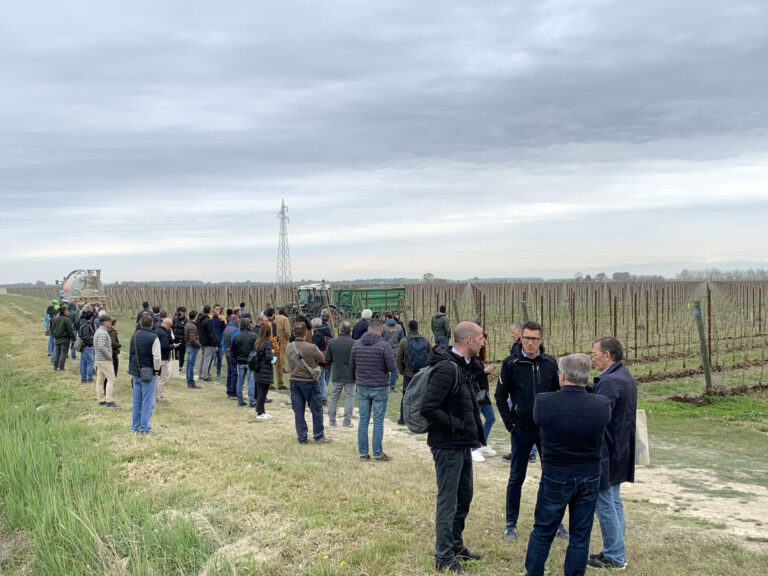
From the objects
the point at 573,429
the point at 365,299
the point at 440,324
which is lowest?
the point at 573,429

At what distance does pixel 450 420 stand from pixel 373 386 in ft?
11.7

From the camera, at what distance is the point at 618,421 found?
15.0 ft

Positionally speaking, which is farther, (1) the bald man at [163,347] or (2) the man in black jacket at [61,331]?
(2) the man in black jacket at [61,331]

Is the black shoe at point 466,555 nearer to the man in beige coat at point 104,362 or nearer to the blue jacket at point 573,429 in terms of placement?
the blue jacket at point 573,429

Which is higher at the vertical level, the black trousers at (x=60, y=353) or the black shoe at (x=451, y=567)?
the black trousers at (x=60, y=353)

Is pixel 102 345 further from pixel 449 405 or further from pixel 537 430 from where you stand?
pixel 537 430

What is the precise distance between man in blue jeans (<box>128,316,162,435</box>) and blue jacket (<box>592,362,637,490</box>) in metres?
6.44

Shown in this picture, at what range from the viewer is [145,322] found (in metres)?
9.17

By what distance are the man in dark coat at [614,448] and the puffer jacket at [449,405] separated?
3.11 feet

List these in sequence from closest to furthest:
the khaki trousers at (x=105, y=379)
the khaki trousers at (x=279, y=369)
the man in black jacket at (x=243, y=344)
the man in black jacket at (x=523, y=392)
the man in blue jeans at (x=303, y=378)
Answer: the man in black jacket at (x=523, y=392)
the man in blue jeans at (x=303, y=378)
the khaki trousers at (x=105, y=379)
the man in black jacket at (x=243, y=344)
the khaki trousers at (x=279, y=369)

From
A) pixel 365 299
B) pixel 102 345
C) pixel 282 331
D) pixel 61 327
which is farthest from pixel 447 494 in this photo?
pixel 365 299

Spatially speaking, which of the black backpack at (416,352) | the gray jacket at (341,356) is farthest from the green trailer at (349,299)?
the black backpack at (416,352)

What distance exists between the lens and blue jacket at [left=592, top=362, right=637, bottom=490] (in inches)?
178

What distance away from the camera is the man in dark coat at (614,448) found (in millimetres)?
4535
